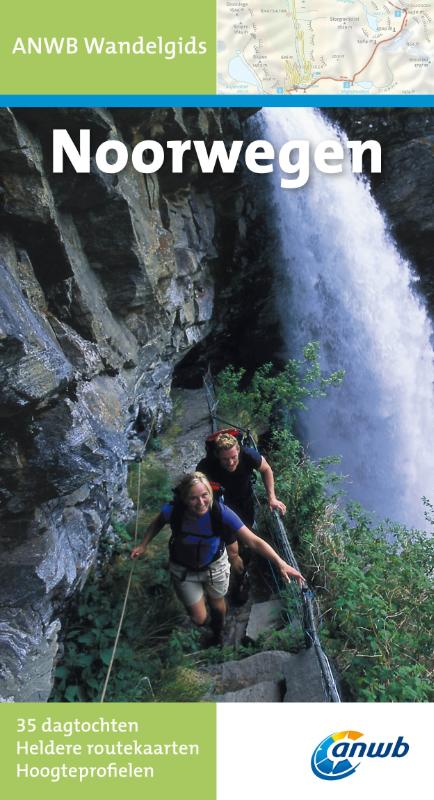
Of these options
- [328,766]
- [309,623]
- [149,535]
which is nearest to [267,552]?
[149,535]

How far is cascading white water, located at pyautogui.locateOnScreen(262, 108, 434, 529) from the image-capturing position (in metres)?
7.30

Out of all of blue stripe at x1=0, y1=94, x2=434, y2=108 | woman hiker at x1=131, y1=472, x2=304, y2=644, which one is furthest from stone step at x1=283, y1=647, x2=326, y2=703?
blue stripe at x1=0, y1=94, x2=434, y2=108

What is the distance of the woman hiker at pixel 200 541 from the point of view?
2.48 m

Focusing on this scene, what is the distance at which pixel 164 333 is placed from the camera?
5.14 m

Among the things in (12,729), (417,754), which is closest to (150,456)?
(12,729)

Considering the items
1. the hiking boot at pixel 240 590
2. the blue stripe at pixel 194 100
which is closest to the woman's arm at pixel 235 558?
the hiking boot at pixel 240 590

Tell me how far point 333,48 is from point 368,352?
4.84m

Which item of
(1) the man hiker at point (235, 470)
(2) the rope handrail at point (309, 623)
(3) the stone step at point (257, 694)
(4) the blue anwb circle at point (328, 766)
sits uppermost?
(1) the man hiker at point (235, 470)

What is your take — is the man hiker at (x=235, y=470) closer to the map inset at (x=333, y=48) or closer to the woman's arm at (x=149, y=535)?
the woman's arm at (x=149, y=535)

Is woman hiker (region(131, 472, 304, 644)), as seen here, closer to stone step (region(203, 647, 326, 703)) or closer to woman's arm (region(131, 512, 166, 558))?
woman's arm (region(131, 512, 166, 558))

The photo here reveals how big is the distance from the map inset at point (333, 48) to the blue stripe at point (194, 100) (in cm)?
4

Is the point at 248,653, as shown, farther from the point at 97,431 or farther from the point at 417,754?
the point at 97,431

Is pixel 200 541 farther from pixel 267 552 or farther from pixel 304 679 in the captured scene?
pixel 304 679

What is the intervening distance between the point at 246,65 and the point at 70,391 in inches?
94.8
